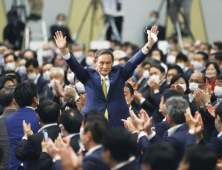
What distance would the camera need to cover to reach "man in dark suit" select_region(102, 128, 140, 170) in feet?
19.6

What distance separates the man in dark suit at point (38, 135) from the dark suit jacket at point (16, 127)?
426 millimetres

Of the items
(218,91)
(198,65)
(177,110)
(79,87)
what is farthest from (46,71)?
(177,110)

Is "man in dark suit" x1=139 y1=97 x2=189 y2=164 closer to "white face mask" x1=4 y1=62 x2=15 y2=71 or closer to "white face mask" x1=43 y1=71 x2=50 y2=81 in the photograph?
"white face mask" x1=43 y1=71 x2=50 y2=81

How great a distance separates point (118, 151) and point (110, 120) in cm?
302

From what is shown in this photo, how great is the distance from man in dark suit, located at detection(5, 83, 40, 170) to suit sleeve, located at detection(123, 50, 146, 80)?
3.64 feet

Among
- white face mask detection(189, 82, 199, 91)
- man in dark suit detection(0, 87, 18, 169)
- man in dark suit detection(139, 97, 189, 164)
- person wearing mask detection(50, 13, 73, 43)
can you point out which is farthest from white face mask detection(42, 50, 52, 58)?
man in dark suit detection(139, 97, 189, 164)

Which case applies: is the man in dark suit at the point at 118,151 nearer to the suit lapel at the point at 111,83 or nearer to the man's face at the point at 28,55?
the suit lapel at the point at 111,83

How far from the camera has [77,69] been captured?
351 inches

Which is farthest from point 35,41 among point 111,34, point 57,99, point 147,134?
point 147,134

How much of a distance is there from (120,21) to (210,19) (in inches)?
101

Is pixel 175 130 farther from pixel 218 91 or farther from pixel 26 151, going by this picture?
pixel 218 91

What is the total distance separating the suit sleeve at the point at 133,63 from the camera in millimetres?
8961

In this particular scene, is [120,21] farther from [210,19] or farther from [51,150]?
[51,150]

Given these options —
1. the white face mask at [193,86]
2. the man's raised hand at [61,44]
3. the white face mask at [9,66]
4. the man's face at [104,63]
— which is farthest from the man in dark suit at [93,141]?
the white face mask at [9,66]
